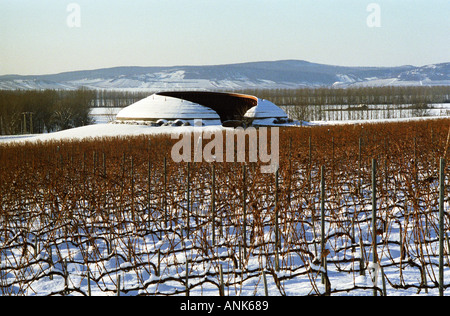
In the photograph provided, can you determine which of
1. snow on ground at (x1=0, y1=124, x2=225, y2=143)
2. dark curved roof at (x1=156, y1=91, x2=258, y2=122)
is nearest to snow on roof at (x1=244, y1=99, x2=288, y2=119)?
dark curved roof at (x1=156, y1=91, x2=258, y2=122)

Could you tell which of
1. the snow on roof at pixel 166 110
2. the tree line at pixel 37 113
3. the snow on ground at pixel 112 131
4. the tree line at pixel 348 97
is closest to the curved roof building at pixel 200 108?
the snow on roof at pixel 166 110

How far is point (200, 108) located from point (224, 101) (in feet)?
16.9

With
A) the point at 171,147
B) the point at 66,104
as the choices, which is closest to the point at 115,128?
the point at 171,147

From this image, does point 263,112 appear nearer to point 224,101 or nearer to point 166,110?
point 224,101

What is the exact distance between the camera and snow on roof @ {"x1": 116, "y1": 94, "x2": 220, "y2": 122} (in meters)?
34.1

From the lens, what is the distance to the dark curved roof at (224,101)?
39.0 meters

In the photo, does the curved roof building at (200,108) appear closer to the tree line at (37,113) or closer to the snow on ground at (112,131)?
the snow on ground at (112,131)

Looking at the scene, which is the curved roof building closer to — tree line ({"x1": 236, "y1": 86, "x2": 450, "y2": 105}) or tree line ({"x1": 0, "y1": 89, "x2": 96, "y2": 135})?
tree line ({"x1": 0, "y1": 89, "x2": 96, "y2": 135})

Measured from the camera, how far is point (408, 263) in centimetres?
549

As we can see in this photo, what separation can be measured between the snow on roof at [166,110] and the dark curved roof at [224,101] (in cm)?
261

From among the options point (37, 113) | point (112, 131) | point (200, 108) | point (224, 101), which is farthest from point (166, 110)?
point (37, 113)
